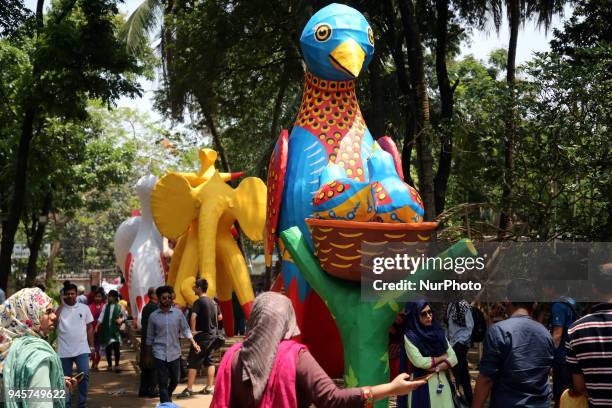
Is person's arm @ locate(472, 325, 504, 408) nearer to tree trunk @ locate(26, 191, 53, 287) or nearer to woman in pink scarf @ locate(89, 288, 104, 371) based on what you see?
woman in pink scarf @ locate(89, 288, 104, 371)

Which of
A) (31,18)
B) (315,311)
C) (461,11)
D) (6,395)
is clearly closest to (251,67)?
(461,11)

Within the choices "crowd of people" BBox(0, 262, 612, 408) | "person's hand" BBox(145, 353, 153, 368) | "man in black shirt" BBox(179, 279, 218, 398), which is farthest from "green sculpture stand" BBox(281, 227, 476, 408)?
"man in black shirt" BBox(179, 279, 218, 398)

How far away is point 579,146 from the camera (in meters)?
9.89

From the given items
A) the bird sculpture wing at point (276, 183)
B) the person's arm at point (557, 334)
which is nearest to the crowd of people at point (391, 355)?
the person's arm at point (557, 334)

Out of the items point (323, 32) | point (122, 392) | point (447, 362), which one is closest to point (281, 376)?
point (447, 362)

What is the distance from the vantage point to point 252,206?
12.0 metres

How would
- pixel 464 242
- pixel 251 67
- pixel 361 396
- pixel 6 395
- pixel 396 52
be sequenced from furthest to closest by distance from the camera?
pixel 251 67, pixel 396 52, pixel 464 242, pixel 6 395, pixel 361 396

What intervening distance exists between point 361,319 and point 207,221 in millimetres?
5859

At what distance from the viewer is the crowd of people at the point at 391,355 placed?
3.38 metres

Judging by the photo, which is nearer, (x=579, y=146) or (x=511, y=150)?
(x=579, y=146)

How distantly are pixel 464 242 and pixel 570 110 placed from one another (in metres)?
4.50

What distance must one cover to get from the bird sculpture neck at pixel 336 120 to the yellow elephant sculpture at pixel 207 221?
3860mm

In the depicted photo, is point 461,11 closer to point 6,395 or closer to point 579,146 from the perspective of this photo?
point 579,146

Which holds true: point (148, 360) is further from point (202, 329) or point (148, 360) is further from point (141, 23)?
point (141, 23)
